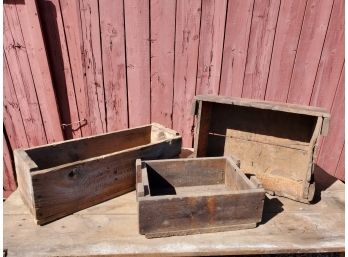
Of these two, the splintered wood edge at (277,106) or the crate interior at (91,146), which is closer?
the splintered wood edge at (277,106)

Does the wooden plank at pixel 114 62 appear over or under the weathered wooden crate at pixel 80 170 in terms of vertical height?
over

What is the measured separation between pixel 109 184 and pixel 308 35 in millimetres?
1757

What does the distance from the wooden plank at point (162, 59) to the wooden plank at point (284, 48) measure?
2.57ft

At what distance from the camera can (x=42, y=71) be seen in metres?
2.32

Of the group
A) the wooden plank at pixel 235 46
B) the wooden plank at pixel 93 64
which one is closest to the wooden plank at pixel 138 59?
the wooden plank at pixel 93 64

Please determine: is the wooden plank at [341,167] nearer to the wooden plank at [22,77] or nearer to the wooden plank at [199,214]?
the wooden plank at [199,214]

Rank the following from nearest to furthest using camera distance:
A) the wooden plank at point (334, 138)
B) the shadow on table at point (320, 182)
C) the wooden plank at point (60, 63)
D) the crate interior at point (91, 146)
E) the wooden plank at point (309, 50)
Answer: the crate interior at point (91, 146) < the shadow on table at point (320, 182) < the wooden plank at point (309, 50) < the wooden plank at point (60, 63) < the wooden plank at point (334, 138)

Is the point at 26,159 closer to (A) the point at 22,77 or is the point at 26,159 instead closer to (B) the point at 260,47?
(A) the point at 22,77

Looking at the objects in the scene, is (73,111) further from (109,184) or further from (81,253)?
(81,253)

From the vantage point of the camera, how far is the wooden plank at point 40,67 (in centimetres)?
214

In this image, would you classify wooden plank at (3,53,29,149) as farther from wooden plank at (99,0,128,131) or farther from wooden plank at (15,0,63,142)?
wooden plank at (99,0,128,131)

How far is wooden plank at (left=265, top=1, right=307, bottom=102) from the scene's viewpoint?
208 cm

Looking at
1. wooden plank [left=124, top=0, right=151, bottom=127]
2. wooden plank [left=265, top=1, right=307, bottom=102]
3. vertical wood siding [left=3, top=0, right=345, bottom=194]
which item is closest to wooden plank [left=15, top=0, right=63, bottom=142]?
vertical wood siding [left=3, top=0, right=345, bottom=194]

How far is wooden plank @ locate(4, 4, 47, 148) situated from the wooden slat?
0.09m
